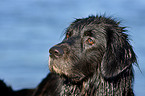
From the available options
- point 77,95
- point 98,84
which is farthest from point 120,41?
point 77,95

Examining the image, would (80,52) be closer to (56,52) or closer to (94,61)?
(94,61)

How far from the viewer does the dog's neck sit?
16.9ft

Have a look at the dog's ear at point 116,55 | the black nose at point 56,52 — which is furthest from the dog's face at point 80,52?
the dog's ear at point 116,55

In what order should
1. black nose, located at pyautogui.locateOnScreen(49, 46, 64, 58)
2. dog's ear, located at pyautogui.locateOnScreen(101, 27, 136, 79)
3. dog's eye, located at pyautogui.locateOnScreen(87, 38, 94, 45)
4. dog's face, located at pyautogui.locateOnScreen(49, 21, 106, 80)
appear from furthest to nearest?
dog's eye, located at pyautogui.locateOnScreen(87, 38, 94, 45) < dog's ear, located at pyautogui.locateOnScreen(101, 27, 136, 79) < dog's face, located at pyautogui.locateOnScreen(49, 21, 106, 80) < black nose, located at pyautogui.locateOnScreen(49, 46, 64, 58)

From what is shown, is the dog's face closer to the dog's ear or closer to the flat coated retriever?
the flat coated retriever

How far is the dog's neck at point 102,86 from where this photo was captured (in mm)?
5136

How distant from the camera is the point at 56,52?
4.72m

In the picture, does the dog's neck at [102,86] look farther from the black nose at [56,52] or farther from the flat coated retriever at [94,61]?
the black nose at [56,52]

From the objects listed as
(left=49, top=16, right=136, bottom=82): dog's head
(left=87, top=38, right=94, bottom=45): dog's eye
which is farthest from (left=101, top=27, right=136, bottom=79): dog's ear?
(left=87, top=38, right=94, bottom=45): dog's eye

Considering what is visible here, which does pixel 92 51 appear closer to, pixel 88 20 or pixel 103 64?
pixel 103 64

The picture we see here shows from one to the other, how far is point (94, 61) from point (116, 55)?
0.46 m

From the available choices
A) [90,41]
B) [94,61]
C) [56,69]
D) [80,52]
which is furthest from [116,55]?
[56,69]

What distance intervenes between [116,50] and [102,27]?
61 centimetres

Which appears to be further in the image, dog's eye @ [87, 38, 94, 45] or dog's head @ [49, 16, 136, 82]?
dog's eye @ [87, 38, 94, 45]
